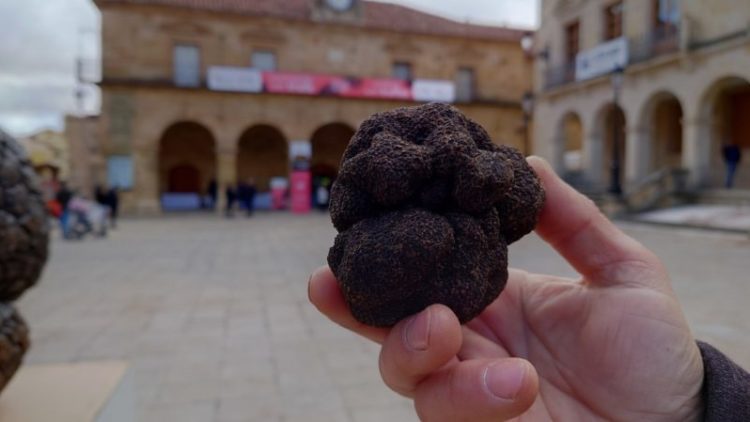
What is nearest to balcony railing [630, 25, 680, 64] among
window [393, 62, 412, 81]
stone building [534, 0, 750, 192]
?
stone building [534, 0, 750, 192]

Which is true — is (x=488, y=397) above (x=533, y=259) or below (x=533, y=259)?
above

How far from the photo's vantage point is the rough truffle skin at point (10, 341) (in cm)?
215

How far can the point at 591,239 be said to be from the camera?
1.63 meters

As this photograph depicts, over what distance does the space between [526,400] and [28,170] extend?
2.62 m

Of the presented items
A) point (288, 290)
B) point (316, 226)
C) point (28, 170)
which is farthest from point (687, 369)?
point (316, 226)

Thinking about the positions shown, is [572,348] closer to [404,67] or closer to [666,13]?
[666,13]

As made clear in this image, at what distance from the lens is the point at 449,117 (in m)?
1.38

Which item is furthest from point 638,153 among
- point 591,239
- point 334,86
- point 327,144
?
point 591,239

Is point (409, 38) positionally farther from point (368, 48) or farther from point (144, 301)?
point (144, 301)

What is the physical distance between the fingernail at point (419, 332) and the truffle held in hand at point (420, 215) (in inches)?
2.5

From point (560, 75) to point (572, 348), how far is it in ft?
75.1

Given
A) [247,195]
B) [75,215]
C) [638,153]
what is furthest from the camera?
[247,195]

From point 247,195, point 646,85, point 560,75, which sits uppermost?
point 560,75

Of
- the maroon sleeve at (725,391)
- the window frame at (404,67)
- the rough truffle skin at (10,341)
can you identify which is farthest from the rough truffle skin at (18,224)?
the window frame at (404,67)
